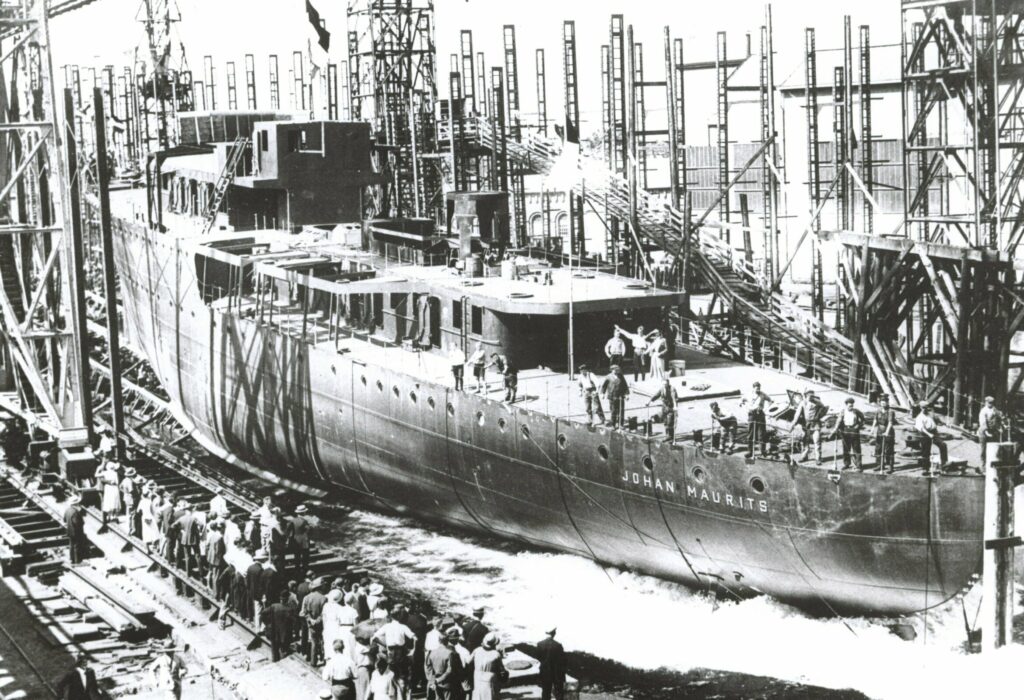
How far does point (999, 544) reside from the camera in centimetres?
1806

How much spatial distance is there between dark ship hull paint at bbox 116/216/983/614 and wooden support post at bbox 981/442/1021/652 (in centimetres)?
57

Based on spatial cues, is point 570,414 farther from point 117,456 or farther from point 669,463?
point 117,456

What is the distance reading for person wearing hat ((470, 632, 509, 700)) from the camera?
12977 millimetres

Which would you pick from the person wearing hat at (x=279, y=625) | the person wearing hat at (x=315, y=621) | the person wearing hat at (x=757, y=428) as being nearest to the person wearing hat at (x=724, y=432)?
the person wearing hat at (x=757, y=428)

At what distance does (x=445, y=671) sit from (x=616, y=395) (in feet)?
30.9

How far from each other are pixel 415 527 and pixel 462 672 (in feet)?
50.0

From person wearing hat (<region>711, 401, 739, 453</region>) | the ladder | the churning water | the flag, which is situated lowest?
the churning water

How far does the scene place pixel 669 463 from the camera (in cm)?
2147

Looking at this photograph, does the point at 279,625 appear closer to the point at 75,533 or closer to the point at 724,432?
the point at 75,533

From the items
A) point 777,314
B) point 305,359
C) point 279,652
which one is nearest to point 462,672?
point 279,652

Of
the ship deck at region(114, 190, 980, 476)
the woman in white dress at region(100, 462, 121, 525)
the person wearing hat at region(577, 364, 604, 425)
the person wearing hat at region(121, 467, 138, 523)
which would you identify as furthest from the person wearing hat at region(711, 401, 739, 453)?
the woman in white dress at region(100, 462, 121, 525)

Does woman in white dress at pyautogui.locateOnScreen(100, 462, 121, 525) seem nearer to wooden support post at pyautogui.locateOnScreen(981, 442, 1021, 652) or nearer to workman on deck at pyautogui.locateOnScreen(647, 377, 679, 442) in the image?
workman on deck at pyautogui.locateOnScreen(647, 377, 679, 442)

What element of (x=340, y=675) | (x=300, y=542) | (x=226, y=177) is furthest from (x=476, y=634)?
(x=226, y=177)

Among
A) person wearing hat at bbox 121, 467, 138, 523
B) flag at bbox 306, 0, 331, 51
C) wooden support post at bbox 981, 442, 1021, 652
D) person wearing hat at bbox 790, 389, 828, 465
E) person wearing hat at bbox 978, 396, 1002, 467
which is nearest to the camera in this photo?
wooden support post at bbox 981, 442, 1021, 652
